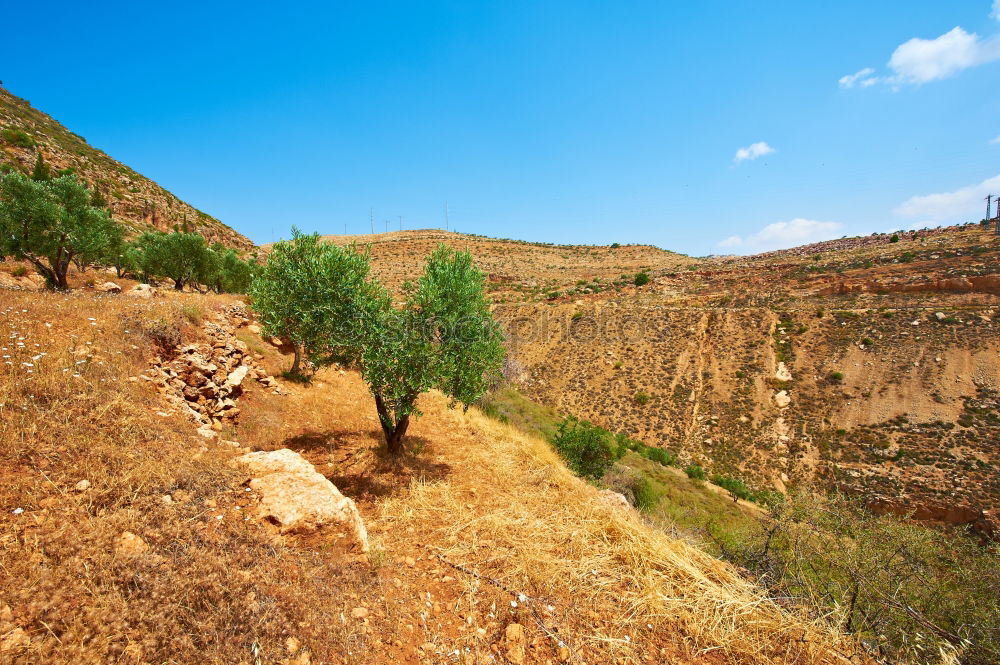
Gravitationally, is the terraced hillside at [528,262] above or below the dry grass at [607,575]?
above

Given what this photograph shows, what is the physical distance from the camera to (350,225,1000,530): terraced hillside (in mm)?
25016

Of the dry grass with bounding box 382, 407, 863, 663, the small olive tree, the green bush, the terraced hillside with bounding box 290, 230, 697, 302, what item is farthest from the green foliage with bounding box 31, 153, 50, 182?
the green bush

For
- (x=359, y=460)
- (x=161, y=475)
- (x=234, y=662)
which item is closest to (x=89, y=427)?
(x=161, y=475)

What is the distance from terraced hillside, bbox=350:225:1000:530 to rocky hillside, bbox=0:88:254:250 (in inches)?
1736

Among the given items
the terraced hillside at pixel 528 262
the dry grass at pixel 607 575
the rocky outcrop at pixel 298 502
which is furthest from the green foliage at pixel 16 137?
the dry grass at pixel 607 575

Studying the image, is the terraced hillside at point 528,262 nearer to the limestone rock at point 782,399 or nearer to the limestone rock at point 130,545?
the limestone rock at point 782,399

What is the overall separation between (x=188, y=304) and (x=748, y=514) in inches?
1105

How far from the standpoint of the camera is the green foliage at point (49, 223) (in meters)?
16.2

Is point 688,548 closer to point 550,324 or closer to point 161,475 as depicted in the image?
point 161,475

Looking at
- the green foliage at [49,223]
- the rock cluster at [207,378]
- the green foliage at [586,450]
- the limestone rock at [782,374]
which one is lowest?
the green foliage at [586,450]

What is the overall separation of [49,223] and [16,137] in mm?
37781

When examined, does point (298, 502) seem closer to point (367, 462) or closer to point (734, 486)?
point (367, 462)

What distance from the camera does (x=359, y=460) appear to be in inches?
423

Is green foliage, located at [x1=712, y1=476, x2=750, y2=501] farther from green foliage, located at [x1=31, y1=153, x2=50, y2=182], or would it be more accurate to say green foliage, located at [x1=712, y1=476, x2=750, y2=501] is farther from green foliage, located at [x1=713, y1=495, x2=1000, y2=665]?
green foliage, located at [x1=31, y1=153, x2=50, y2=182]
